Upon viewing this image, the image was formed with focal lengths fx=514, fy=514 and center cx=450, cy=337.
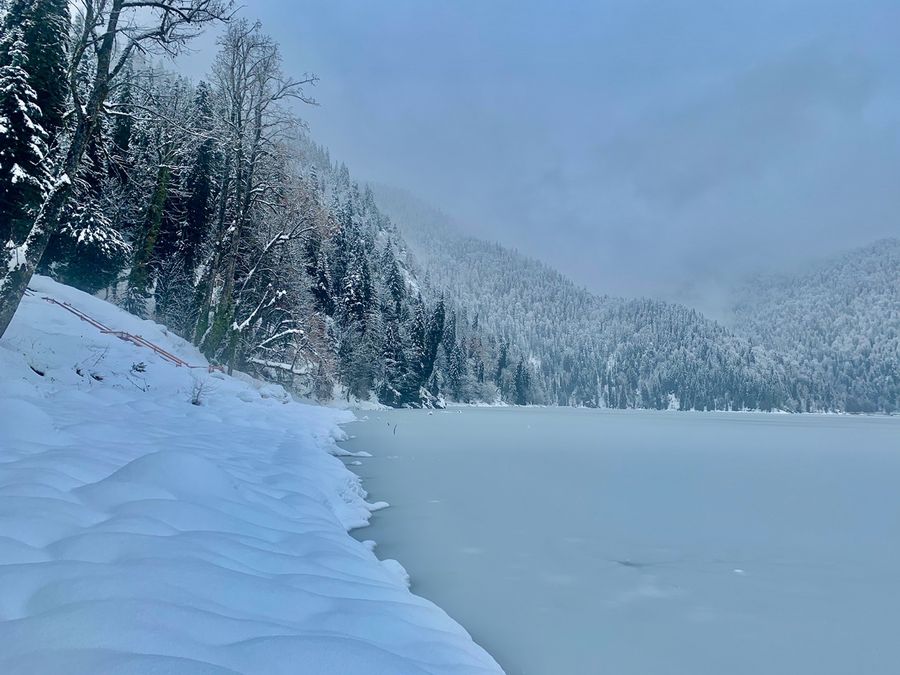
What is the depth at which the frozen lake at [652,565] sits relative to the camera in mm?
4000

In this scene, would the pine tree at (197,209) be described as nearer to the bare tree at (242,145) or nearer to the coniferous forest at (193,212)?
the coniferous forest at (193,212)

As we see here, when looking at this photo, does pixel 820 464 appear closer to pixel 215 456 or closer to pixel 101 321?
pixel 215 456

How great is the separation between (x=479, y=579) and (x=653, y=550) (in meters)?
2.57

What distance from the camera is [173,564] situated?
2799 millimetres

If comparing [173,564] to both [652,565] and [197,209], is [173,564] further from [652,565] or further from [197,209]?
[197,209]

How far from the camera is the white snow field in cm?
199

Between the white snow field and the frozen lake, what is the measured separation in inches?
32.2

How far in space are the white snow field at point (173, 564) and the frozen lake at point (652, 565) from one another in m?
0.82

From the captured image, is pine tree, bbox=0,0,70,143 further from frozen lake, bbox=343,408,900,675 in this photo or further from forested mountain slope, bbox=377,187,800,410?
forested mountain slope, bbox=377,187,800,410

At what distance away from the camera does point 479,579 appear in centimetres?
531

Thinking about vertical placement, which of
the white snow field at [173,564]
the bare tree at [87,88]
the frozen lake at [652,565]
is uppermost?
the bare tree at [87,88]

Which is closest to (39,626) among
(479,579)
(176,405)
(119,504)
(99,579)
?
(99,579)

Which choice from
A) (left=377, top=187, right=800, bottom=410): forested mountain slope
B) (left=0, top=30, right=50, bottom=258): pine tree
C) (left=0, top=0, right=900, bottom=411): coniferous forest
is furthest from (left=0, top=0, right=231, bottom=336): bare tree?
(left=377, top=187, right=800, bottom=410): forested mountain slope

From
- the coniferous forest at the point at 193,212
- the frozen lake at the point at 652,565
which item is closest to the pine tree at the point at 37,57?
the coniferous forest at the point at 193,212
